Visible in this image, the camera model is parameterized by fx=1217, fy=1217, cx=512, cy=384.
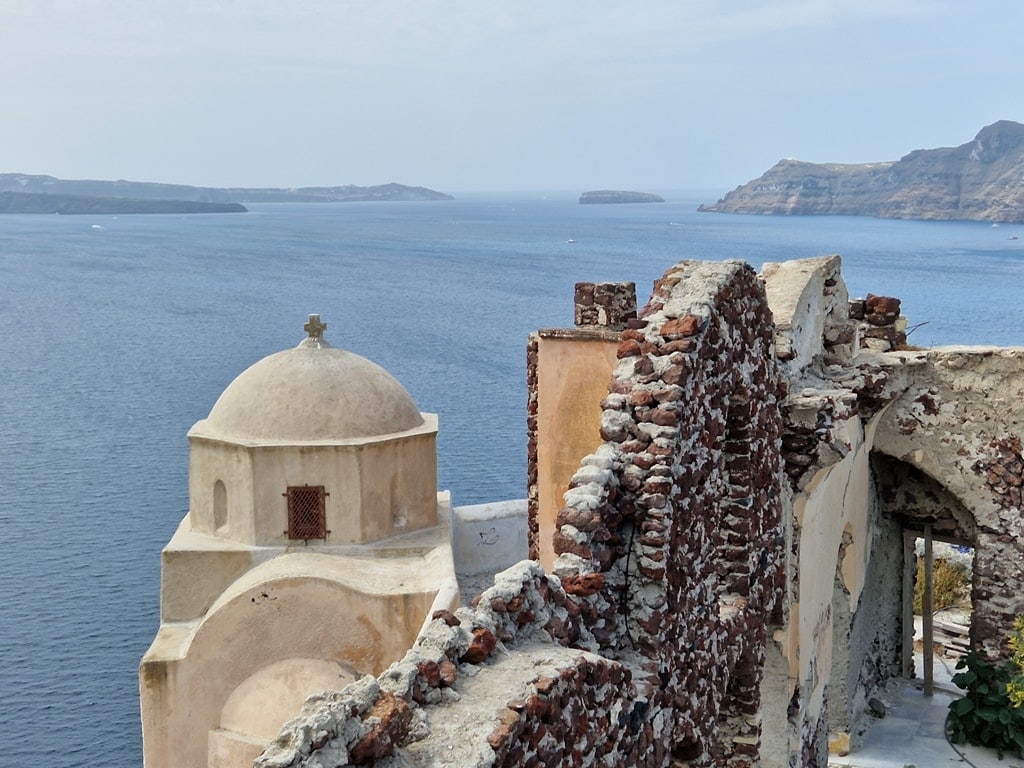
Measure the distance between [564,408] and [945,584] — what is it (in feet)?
31.6

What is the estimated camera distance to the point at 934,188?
16425cm

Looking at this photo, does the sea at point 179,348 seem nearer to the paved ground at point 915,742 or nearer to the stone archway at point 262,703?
the stone archway at point 262,703

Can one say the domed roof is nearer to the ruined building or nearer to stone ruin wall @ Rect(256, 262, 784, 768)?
the ruined building

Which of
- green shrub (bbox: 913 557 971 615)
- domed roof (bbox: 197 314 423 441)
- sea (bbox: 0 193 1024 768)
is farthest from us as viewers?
sea (bbox: 0 193 1024 768)

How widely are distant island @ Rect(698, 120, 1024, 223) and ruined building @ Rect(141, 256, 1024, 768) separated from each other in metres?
146

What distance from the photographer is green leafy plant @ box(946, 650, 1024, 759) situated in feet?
40.0

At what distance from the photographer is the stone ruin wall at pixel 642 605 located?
4.48 m

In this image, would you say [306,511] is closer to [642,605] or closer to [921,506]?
[921,506]

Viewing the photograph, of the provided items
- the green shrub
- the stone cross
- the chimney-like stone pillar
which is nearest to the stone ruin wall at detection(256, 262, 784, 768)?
the chimney-like stone pillar

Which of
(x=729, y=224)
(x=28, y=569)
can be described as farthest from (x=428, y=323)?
(x=729, y=224)

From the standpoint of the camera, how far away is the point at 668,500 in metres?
6.20

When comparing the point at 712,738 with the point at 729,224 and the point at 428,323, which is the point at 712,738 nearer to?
the point at 428,323

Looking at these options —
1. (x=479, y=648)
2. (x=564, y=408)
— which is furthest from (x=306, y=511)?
(x=479, y=648)

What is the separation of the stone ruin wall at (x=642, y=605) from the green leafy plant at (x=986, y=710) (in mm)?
5381
